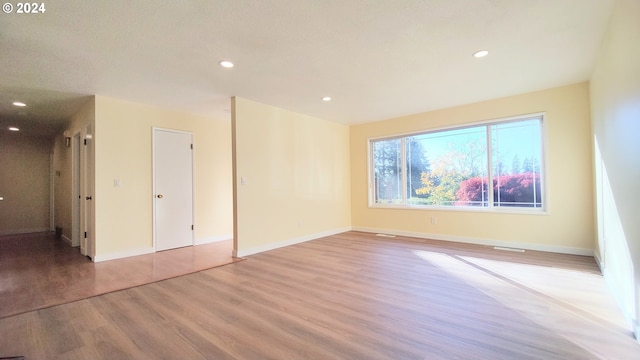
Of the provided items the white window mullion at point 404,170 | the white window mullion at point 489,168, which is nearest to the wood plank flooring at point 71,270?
the white window mullion at point 404,170

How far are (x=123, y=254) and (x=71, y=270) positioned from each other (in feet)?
2.24

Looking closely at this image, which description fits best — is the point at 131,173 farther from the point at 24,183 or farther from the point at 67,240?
the point at 24,183

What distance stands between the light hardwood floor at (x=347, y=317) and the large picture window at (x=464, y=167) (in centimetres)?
144

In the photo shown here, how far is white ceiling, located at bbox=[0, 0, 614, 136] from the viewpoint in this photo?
7.13 feet

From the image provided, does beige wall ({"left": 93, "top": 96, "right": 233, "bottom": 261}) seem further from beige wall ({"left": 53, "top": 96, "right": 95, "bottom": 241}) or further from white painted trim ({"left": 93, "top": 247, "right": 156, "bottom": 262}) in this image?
beige wall ({"left": 53, "top": 96, "right": 95, "bottom": 241})

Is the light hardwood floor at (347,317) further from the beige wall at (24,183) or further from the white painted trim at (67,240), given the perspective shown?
the beige wall at (24,183)

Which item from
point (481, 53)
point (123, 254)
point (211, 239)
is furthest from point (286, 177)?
point (481, 53)

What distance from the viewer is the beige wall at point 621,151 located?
6.18ft

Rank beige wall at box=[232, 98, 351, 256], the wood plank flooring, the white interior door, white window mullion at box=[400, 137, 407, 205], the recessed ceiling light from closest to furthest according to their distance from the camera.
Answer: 1. the wood plank flooring
2. the recessed ceiling light
3. beige wall at box=[232, 98, 351, 256]
4. the white interior door
5. white window mullion at box=[400, 137, 407, 205]

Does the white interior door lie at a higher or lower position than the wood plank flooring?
higher

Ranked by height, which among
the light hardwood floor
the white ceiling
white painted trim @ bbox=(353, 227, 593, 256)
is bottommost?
the light hardwood floor

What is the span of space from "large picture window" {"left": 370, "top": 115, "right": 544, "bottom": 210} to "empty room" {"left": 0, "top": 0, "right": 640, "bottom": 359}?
0.03m

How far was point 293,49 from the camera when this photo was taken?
278cm

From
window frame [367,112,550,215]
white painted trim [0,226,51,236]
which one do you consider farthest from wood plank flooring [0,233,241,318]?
window frame [367,112,550,215]
